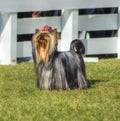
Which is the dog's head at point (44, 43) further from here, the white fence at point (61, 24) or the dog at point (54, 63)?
the white fence at point (61, 24)

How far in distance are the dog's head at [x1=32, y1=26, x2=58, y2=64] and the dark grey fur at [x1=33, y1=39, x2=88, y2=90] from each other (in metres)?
0.10

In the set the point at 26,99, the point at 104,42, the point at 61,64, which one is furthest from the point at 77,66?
the point at 104,42

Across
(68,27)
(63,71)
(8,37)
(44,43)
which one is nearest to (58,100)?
(63,71)

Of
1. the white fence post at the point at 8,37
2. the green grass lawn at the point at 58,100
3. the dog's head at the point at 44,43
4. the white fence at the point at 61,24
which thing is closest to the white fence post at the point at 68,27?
the white fence at the point at 61,24

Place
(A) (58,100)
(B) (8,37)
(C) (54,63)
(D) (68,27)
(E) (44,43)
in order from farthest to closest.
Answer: (D) (68,27) < (B) (8,37) < (C) (54,63) < (E) (44,43) < (A) (58,100)

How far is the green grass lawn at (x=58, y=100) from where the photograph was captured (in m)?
8.13

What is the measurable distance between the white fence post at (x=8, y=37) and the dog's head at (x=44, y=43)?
3.53 m

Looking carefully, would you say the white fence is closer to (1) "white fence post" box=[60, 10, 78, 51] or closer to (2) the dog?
(1) "white fence post" box=[60, 10, 78, 51]

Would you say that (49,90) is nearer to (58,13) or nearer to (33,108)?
(33,108)

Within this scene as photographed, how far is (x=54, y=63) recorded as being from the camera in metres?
9.50

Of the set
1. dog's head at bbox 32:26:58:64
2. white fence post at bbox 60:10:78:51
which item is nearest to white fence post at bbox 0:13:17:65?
white fence post at bbox 60:10:78:51

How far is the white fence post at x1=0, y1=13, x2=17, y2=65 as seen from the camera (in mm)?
12844

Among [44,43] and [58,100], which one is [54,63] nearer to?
[44,43]

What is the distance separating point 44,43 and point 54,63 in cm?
38
